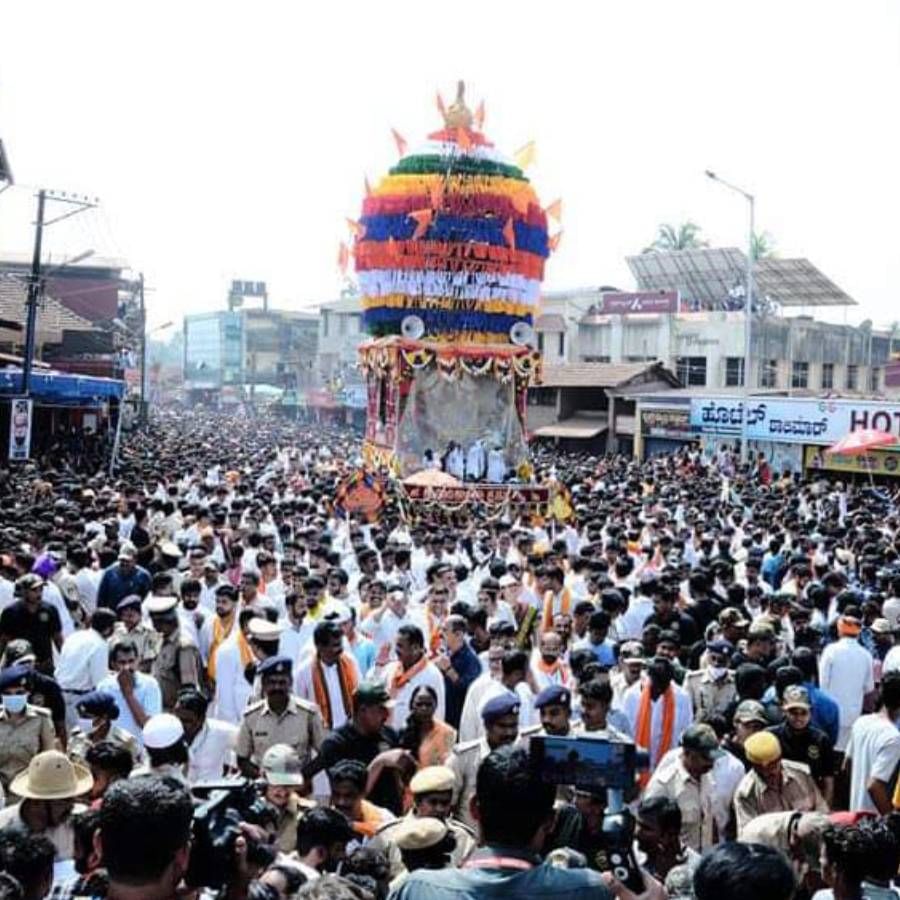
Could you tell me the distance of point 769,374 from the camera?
40125mm

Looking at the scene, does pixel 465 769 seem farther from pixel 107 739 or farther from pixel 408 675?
pixel 107 739

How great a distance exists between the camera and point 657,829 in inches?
165

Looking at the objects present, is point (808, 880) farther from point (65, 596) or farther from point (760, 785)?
point (65, 596)

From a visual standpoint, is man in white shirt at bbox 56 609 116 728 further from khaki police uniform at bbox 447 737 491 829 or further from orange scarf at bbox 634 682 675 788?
orange scarf at bbox 634 682 675 788

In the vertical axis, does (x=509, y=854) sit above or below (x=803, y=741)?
above

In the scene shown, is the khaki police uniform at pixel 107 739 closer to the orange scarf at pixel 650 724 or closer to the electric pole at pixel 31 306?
the orange scarf at pixel 650 724

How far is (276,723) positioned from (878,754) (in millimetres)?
2964

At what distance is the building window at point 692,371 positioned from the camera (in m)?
40.3

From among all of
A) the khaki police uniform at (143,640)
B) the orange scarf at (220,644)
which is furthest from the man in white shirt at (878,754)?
the khaki police uniform at (143,640)

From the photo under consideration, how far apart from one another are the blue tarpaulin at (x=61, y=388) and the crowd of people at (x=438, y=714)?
9715 millimetres

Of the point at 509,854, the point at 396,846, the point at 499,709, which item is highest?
the point at 509,854

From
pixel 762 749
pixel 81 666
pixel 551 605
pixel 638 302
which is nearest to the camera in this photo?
pixel 762 749

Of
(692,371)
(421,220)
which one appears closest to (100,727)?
(421,220)

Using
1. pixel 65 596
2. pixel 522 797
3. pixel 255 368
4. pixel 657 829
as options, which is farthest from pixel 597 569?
pixel 255 368
